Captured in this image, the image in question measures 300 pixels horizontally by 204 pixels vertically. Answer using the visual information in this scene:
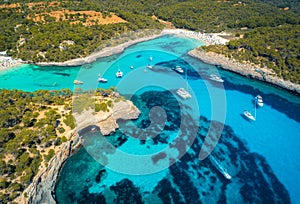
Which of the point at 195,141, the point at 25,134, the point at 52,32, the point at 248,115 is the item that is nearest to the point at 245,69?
the point at 248,115

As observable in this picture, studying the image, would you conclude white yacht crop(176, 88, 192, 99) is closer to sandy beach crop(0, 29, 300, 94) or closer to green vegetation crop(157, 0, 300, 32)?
sandy beach crop(0, 29, 300, 94)

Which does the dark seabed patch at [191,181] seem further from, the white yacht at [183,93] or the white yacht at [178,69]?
the white yacht at [178,69]

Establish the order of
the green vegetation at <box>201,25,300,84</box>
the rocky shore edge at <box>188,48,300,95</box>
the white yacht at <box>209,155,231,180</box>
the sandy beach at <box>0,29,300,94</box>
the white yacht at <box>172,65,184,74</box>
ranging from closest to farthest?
the white yacht at <box>209,155,231,180</box> < the rocky shore edge at <box>188,48,300,95</box> < the sandy beach at <box>0,29,300,94</box> < the green vegetation at <box>201,25,300,84</box> < the white yacht at <box>172,65,184,74</box>

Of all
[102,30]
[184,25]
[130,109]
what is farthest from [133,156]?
[184,25]

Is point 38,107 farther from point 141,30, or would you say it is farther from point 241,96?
point 141,30

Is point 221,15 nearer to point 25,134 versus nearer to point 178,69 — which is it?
point 178,69

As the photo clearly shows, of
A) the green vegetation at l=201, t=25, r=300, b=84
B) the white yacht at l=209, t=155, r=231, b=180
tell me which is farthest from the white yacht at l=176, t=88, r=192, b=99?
the green vegetation at l=201, t=25, r=300, b=84
